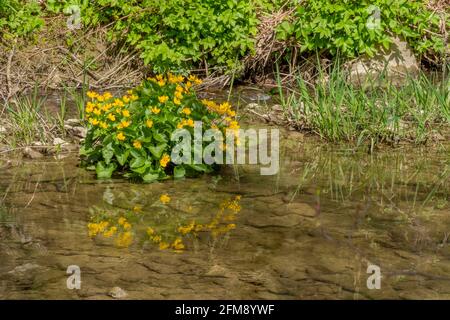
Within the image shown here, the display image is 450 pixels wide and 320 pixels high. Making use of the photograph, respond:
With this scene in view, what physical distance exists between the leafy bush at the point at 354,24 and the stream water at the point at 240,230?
2.40 metres

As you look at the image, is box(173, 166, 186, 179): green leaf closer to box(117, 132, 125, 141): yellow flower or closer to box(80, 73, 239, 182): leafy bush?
box(80, 73, 239, 182): leafy bush

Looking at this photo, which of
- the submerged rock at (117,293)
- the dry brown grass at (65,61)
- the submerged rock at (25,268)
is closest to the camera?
the submerged rock at (117,293)

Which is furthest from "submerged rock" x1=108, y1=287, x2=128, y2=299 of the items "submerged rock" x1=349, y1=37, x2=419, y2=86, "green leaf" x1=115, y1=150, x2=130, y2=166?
"submerged rock" x1=349, y1=37, x2=419, y2=86

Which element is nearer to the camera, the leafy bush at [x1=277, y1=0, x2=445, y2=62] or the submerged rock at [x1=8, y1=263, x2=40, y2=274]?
the submerged rock at [x1=8, y1=263, x2=40, y2=274]

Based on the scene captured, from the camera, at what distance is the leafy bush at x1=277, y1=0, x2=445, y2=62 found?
9.05 meters

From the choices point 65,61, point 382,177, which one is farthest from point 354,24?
point 65,61

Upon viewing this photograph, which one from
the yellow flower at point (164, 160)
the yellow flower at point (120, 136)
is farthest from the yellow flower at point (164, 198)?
the yellow flower at point (120, 136)

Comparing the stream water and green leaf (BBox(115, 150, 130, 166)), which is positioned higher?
green leaf (BBox(115, 150, 130, 166))

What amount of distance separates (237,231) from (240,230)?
25mm

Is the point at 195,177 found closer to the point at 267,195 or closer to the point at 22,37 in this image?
the point at 267,195

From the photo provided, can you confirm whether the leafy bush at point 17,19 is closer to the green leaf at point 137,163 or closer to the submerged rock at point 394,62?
the submerged rock at point 394,62

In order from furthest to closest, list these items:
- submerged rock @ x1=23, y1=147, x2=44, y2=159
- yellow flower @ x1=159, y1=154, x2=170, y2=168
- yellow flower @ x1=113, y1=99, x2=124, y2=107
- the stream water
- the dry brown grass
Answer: the dry brown grass < submerged rock @ x1=23, y1=147, x2=44, y2=159 < yellow flower @ x1=113, y1=99, x2=124, y2=107 < yellow flower @ x1=159, y1=154, x2=170, y2=168 < the stream water

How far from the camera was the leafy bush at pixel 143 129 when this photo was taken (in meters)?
6.33

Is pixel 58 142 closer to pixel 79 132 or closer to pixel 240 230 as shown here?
pixel 79 132
